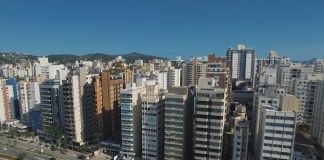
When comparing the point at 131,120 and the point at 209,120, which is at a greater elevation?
the point at 209,120

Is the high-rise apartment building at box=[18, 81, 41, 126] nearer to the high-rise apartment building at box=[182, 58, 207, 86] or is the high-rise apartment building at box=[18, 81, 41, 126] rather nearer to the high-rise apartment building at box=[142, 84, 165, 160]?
the high-rise apartment building at box=[142, 84, 165, 160]

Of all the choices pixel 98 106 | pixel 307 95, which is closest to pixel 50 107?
pixel 98 106

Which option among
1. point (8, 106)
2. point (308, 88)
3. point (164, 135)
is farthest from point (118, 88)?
point (308, 88)

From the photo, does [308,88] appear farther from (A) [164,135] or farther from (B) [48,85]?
(B) [48,85]

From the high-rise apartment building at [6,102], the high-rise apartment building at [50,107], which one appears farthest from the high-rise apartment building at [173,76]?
the high-rise apartment building at [6,102]

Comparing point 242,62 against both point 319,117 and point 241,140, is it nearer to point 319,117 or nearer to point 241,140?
point 319,117

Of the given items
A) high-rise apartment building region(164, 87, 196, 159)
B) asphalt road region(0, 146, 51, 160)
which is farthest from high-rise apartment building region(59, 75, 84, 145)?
high-rise apartment building region(164, 87, 196, 159)
